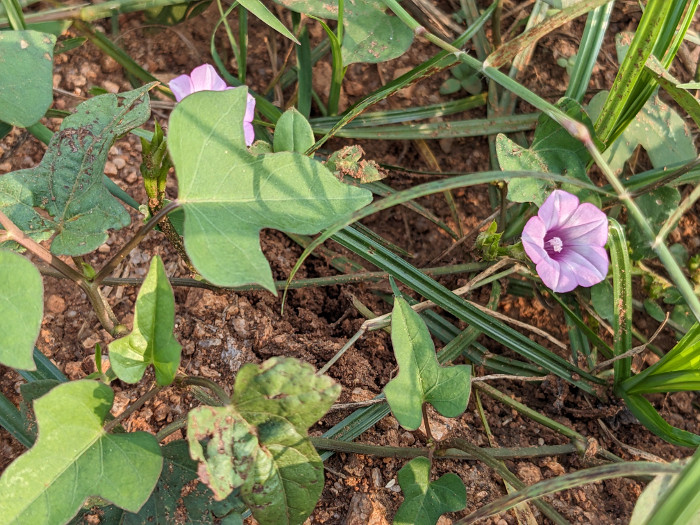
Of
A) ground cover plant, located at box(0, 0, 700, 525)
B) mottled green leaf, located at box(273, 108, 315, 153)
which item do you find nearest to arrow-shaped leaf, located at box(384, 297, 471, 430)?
ground cover plant, located at box(0, 0, 700, 525)

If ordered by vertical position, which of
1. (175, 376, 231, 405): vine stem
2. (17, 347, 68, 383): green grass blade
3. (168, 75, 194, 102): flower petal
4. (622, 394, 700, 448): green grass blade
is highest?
(168, 75, 194, 102): flower petal

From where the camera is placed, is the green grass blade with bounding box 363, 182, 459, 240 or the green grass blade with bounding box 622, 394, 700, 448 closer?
the green grass blade with bounding box 622, 394, 700, 448

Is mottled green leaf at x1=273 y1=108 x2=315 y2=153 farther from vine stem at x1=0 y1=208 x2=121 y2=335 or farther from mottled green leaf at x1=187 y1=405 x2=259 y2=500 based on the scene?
mottled green leaf at x1=187 y1=405 x2=259 y2=500

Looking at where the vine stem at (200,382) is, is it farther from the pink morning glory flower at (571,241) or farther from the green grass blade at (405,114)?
the green grass blade at (405,114)

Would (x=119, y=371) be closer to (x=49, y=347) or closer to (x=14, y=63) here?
(x=49, y=347)

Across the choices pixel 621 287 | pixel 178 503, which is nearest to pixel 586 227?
pixel 621 287

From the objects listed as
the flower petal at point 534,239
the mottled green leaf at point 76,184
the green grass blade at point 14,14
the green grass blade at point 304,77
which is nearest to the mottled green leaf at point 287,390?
the mottled green leaf at point 76,184
